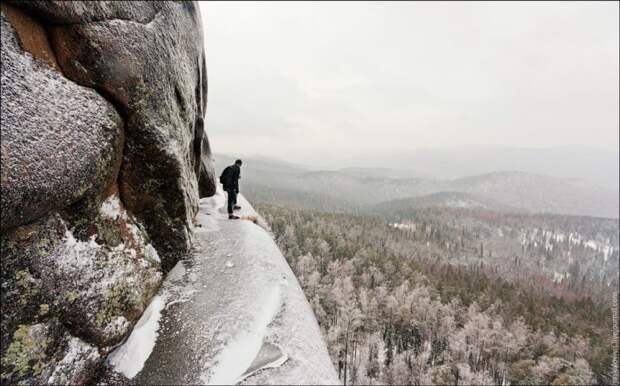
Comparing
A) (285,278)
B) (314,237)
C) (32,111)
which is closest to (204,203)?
(285,278)

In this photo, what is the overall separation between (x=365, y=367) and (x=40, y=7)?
61.2 meters

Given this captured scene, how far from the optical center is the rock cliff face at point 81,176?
14.3ft

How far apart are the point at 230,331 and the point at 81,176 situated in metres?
3.97

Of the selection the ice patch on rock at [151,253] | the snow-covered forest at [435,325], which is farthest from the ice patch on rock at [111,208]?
the snow-covered forest at [435,325]

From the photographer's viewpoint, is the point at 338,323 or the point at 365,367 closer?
the point at 365,367

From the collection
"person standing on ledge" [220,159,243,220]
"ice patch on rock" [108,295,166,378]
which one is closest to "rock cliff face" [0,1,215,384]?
"ice patch on rock" [108,295,166,378]

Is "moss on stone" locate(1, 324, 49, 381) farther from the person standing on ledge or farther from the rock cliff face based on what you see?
the person standing on ledge

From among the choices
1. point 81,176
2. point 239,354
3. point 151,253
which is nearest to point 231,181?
point 151,253

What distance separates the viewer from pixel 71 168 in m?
4.98

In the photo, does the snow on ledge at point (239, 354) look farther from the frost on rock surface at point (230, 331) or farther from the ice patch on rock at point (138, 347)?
the ice patch on rock at point (138, 347)

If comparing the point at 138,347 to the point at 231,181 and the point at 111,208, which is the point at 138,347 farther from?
the point at 231,181

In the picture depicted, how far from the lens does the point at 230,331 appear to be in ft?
19.1

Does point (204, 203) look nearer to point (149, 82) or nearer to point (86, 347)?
point (149, 82)

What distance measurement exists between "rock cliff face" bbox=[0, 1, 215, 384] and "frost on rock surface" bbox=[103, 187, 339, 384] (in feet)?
2.11
